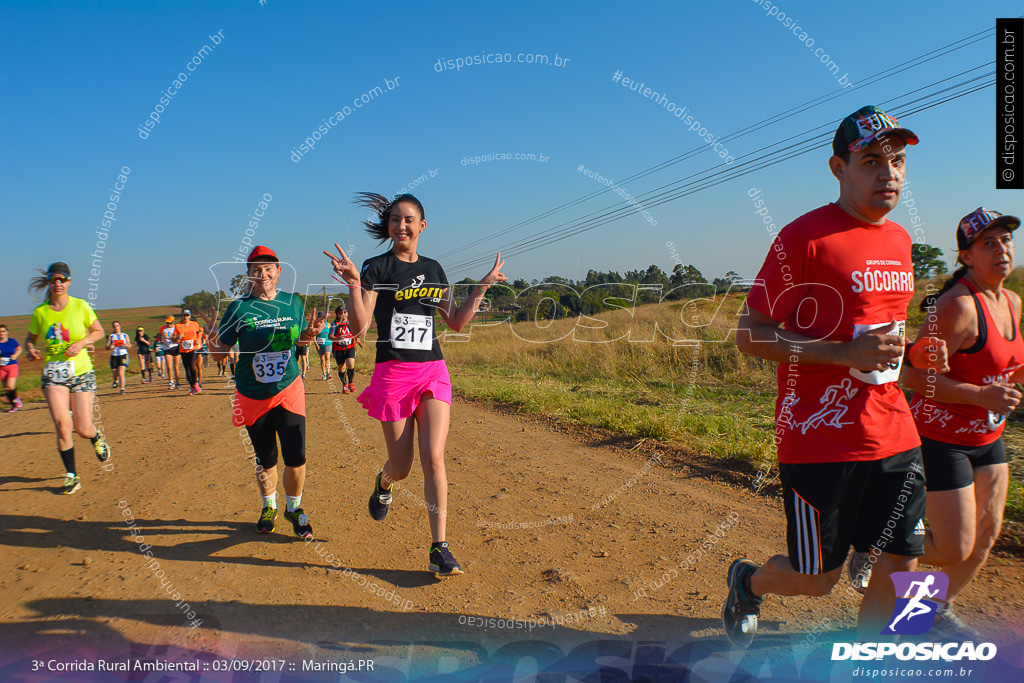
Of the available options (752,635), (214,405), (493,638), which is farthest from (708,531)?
(214,405)

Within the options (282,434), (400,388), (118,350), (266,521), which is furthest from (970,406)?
(118,350)

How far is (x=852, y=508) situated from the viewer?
87.4 inches

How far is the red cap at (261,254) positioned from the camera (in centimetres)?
419

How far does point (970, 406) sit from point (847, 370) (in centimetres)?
98

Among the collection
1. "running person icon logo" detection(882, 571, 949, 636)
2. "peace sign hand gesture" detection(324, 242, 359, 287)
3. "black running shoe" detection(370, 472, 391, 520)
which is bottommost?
"black running shoe" detection(370, 472, 391, 520)

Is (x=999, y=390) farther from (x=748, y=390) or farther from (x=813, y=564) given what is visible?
(x=748, y=390)

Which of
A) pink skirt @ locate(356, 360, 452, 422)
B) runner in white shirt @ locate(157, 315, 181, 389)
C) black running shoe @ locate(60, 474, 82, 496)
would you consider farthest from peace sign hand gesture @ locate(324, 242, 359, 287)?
runner in white shirt @ locate(157, 315, 181, 389)

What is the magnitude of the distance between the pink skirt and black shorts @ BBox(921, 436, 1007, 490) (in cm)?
264

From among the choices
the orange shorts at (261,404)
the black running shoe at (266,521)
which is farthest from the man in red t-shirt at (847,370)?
the black running shoe at (266,521)

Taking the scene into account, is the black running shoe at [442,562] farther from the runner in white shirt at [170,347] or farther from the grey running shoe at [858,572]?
the runner in white shirt at [170,347]

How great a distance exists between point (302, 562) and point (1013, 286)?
39.9 feet

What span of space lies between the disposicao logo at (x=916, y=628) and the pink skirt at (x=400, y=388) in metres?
2.54

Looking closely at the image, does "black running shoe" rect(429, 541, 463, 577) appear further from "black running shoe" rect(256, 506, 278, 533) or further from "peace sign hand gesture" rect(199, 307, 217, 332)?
"peace sign hand gesture" rect(199, 307, 217, 332)

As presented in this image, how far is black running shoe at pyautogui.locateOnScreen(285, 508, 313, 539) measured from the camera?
4.25 meters
